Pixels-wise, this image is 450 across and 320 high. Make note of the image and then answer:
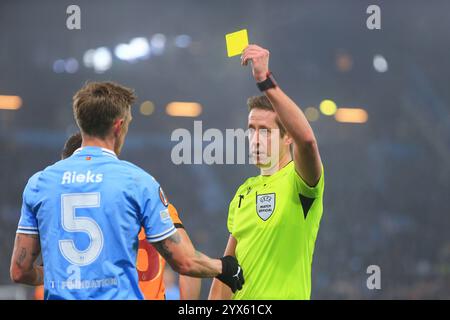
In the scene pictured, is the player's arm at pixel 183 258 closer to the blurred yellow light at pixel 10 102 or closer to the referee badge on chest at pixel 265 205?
the referee badge on chest at pixel 265 205

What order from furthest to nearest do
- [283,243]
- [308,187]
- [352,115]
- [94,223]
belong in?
[352,115] < [283,243] < [308,187] < [94,223]

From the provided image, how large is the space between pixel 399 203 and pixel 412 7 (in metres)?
6.80

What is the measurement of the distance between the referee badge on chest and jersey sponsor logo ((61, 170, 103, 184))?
136 centimetres

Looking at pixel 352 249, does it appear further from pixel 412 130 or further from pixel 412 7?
pixel 412 7

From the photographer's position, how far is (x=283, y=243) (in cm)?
425

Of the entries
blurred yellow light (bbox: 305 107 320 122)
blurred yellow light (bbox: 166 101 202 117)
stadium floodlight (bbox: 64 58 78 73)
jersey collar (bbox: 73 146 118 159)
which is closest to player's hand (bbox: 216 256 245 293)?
jersey collar (bbox: 73 146 118 159)

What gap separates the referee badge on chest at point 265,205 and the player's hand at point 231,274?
0.63 metres

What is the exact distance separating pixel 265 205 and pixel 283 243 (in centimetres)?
31

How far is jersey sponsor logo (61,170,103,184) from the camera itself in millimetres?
3359

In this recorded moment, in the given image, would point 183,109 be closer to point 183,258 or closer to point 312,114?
point 312,114

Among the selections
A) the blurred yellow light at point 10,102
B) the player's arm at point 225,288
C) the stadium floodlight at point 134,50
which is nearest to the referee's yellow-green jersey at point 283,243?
the player's arm at point 225,288
